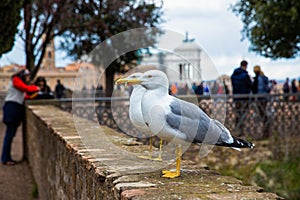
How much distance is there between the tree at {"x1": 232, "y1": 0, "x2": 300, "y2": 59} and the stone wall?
9.57 meters

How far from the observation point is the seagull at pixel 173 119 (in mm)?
2441

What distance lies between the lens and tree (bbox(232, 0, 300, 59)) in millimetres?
13492

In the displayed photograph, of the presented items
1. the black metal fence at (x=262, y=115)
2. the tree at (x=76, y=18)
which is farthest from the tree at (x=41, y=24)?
the black metal fence at (x=262, y=115)

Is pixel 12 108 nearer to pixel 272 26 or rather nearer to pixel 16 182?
pixel 16 182

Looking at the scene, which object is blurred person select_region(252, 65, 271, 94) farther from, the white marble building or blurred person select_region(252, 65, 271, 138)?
the white marble building

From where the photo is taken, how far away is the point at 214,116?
Answer: 285 centimetres

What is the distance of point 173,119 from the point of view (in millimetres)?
2441

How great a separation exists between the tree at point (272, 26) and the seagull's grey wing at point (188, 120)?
440 inches

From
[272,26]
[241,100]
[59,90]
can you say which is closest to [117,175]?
[241,100]

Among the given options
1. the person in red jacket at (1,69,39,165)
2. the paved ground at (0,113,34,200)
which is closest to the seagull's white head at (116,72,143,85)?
the paved ground at (0,113,34,200)

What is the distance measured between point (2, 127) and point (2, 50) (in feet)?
23.0

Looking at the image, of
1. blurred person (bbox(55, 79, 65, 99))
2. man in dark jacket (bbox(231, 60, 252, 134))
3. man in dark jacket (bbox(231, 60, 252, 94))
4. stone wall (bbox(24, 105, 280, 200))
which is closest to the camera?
stone wall (bbox(24, 105, 280, 200))

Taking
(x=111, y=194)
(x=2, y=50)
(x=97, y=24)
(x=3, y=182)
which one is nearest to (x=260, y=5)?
(x=97, y=24)

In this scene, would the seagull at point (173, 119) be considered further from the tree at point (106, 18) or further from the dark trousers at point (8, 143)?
the tree at point (106, 18)
